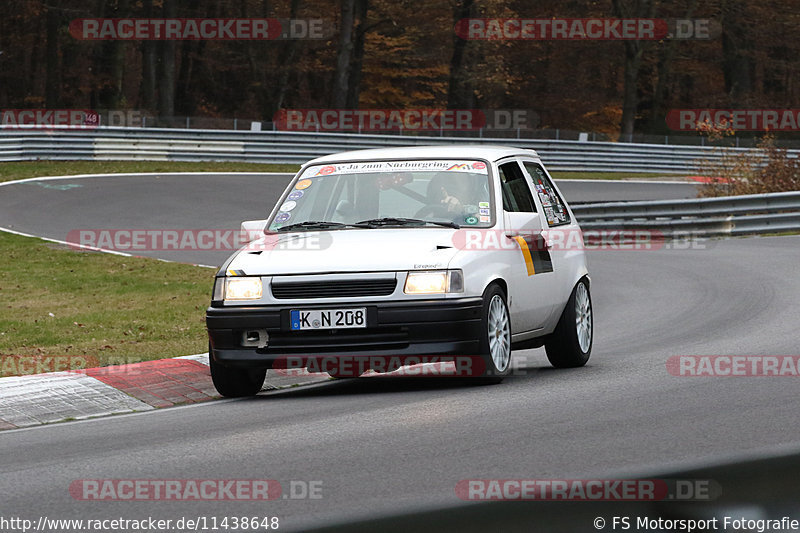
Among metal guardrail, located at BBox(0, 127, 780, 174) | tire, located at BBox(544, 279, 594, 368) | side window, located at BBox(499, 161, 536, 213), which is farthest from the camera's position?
metal guardrail, located at BBox(0, 127, 780, 174)

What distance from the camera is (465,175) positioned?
9.49m

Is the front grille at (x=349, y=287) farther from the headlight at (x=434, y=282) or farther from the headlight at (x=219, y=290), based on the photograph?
the headlight at (x=219, y=290)

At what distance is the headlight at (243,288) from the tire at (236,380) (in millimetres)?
→ 521

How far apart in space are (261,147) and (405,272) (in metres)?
32.8

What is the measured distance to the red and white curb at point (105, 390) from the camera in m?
8.41

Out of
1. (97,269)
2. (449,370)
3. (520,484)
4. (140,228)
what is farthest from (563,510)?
(140,228)

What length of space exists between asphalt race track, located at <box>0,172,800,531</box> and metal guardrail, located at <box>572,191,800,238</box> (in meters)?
11.5

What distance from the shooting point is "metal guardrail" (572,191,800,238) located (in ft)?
76.2

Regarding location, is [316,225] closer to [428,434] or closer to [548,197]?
[548,197]

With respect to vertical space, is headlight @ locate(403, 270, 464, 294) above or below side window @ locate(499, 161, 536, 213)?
below

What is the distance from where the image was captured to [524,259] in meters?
9.33
